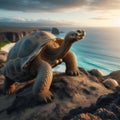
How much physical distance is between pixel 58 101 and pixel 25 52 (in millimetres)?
2685

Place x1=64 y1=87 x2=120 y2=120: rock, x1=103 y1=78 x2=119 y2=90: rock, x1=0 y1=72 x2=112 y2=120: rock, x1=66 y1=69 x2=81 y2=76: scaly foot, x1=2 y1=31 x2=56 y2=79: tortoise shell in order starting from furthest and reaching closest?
x1=103 y1=78 x2=119 y2=90: rock, x1=66 y1=69 x2=81 y2=76: scaly foot, x1=2 y1=31 x2=56 y2=79: tortoise shell, x1=0 y1=72 x2=112 y2=120: rock, x1=64 y1=87 x2=120 y2=120: rock

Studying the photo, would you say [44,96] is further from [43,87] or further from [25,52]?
[25,52]

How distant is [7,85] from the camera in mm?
13312

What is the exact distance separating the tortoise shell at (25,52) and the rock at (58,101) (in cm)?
94

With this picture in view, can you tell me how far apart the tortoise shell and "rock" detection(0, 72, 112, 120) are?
0.94m

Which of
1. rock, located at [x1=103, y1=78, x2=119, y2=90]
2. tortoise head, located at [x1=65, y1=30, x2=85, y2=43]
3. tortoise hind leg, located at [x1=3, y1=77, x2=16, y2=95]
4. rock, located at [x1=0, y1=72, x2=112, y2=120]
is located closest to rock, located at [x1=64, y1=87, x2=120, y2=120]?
rock, located at [x1=0, y1=72, x2=112, y2=120]

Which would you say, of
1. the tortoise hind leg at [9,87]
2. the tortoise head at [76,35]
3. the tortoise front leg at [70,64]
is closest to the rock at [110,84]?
the tortoise front leg at [70,64]

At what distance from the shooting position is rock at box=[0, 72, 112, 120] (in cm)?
966

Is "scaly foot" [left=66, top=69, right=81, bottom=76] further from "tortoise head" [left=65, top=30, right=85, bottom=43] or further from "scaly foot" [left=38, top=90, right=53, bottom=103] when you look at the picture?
"scaly foot" [left=38, top=90, right=53, bottom=103]

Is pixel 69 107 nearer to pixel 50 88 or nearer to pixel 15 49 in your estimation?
pixel 50 88

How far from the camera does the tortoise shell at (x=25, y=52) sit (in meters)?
11.6

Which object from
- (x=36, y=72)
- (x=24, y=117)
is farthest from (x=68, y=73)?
(x=24, y=117)

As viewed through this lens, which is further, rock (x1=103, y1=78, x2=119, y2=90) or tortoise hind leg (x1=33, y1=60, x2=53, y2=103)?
rock (x1=103, y1=78, x2=119, y2=90)

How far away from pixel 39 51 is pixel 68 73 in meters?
1.80
